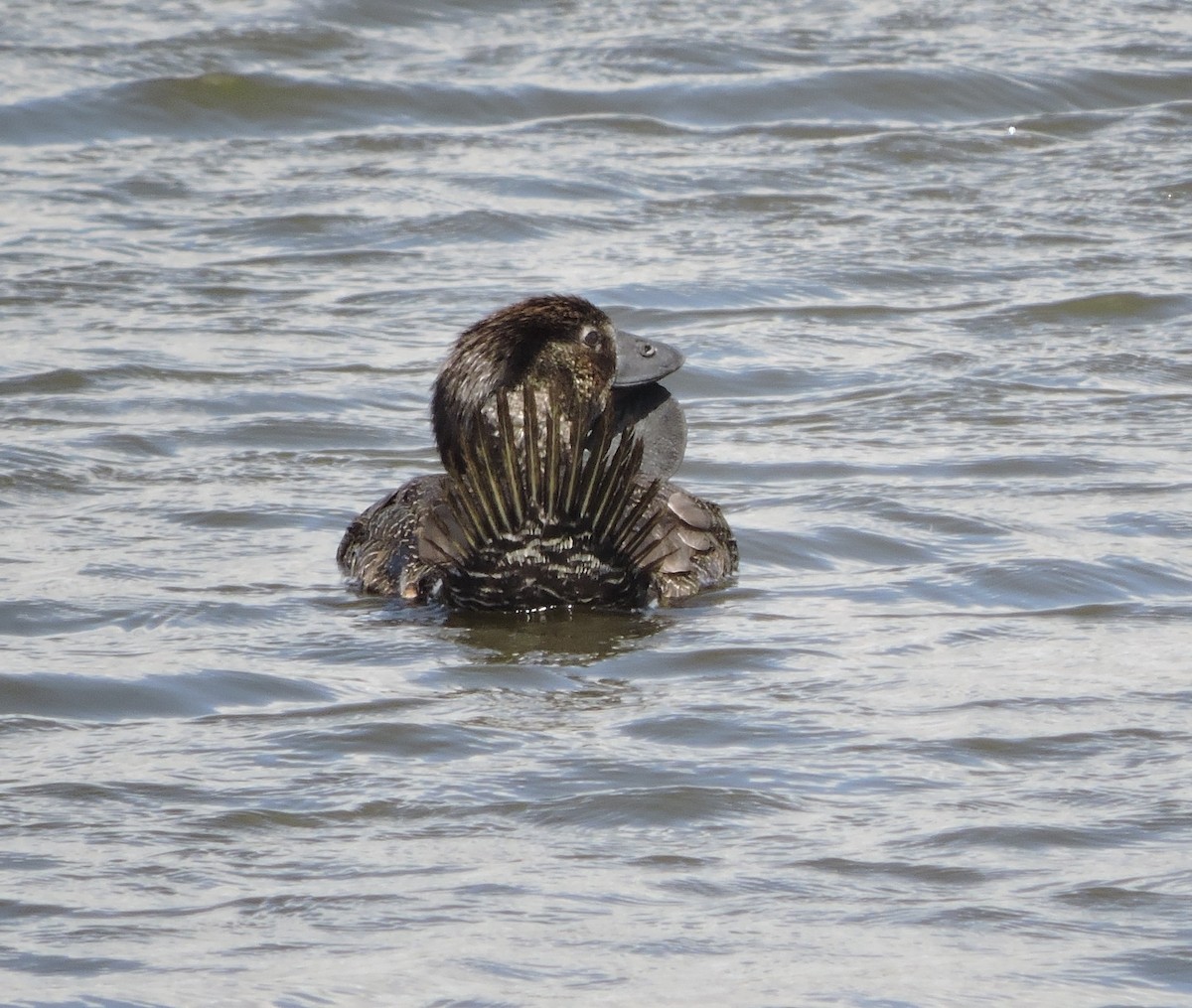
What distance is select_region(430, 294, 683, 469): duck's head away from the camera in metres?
→ 6.73

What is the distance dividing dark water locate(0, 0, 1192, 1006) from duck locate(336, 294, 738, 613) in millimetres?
157

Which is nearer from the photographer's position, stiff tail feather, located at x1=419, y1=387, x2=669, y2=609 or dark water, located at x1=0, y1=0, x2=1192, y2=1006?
dark water, located at x1=0, y1=0, x2=1192, y2=1006

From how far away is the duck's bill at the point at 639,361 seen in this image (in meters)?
7.17

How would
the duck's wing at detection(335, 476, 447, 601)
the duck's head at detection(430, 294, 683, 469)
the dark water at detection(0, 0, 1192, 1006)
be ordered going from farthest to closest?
1. the duck's wing at detection(335, 476, 447, 601)
2. the duck's head at detection(430, 294, 683, 469)
3. the dark water at detection(0, 0, 1192, 1006)

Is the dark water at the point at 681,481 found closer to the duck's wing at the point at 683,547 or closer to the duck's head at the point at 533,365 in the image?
the duck's wing at the point at 683,547

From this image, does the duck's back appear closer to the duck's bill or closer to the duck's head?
Answer: the duck's head

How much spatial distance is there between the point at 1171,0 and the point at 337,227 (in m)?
7.25

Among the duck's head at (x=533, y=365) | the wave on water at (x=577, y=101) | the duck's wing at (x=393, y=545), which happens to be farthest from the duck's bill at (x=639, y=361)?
the wave on water at (x=577, y=101)

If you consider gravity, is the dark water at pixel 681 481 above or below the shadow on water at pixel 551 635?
above

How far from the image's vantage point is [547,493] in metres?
6.20

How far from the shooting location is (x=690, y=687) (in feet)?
19.9

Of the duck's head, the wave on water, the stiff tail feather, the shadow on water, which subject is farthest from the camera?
the wave on water

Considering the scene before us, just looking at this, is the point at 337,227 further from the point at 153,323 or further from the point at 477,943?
the point at 477,943

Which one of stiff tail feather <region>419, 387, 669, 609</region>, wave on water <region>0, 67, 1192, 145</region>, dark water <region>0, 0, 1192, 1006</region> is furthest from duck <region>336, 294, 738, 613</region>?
wave on water <region>0, 67, 1192, 145</region>
